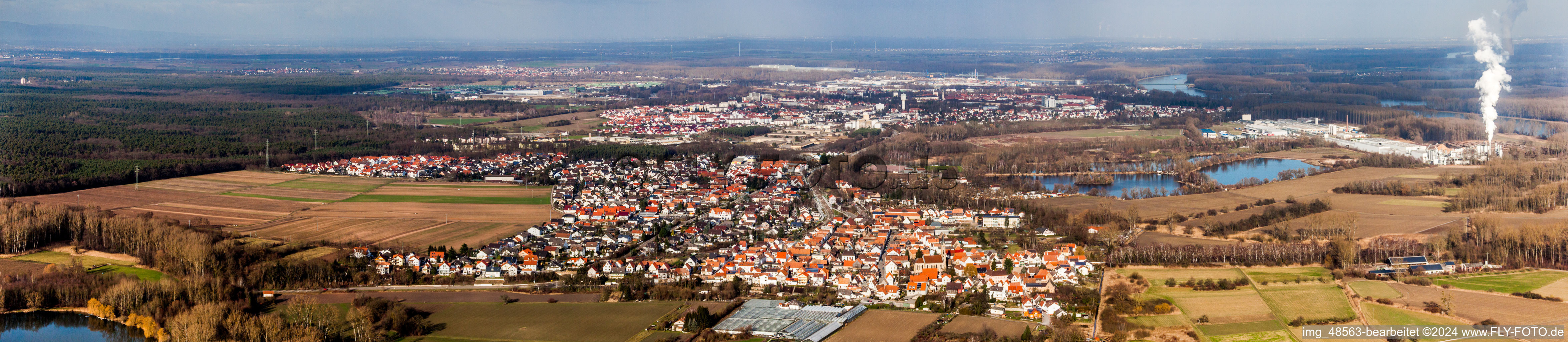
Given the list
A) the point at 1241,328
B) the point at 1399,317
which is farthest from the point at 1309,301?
the point at 1241,328

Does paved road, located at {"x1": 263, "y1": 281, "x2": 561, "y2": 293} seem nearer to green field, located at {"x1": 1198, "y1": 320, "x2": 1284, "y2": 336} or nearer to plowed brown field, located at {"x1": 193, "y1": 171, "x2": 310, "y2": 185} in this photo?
green field, located at {"x1": 1198, "y1": 320, "x2": 1284, "y2": 336}

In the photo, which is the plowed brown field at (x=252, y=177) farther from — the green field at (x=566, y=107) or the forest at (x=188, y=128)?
the green field at (x=566, y=107)

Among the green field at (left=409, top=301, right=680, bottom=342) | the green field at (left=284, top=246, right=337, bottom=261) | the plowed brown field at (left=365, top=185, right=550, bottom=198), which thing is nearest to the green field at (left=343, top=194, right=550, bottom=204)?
the plowed brown field at (left=365, top=185, right=550, bottom=198)

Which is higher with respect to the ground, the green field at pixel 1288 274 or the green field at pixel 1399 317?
the green field at pixel 1288 274

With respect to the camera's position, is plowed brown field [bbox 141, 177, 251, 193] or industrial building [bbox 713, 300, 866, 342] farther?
plowed brown field [bbox 141, 177, 251, 193]

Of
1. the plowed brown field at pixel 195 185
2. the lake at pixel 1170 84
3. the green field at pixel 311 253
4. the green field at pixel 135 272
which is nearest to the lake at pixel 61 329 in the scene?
the green field at pixel 135 272

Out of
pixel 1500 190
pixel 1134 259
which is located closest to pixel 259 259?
pixel 1134 259

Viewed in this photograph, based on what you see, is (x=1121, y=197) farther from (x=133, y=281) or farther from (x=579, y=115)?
(x=579, y=115)

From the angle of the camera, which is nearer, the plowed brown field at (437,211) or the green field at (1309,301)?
the green field at (1309,301)
